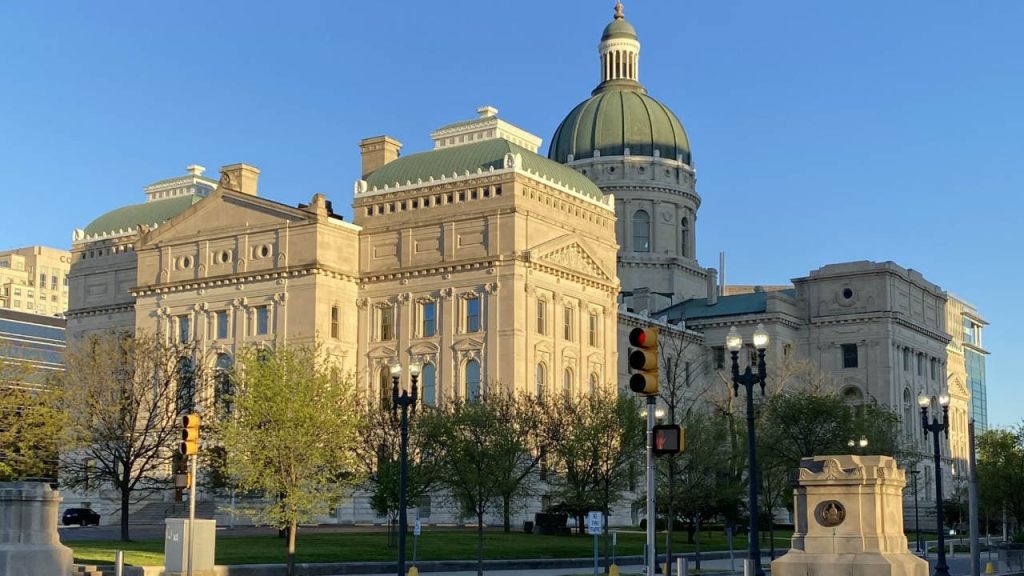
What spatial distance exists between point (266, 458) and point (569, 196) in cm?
4748

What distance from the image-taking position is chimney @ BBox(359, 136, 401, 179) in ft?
349

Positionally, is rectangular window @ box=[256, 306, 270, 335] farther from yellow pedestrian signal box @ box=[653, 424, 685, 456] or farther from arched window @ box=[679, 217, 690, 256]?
yellow pedestrian signal box @ box=[653, 424, 685, 456]

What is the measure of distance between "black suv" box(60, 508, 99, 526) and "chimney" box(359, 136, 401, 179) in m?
32.3

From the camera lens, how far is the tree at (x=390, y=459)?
6347 cm

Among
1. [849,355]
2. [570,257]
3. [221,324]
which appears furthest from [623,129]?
[221,324]

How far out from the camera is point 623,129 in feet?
464

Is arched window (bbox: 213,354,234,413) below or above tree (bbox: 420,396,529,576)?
above

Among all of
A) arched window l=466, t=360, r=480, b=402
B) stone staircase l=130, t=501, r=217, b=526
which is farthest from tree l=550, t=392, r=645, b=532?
stone staircase l=130, t=501, r=217, b=526

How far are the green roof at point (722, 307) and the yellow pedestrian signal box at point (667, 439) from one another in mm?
101496

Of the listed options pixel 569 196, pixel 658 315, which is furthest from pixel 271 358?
pixel 658 315

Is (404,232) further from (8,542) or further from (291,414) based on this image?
(8,542)

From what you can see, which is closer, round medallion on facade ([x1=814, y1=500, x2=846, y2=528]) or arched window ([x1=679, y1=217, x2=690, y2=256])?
round medallion on facade ([x1=814, y1=500, x2=846, y2=528])

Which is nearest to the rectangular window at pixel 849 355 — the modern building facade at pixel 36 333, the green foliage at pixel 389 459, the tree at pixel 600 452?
the tree at pixel 600 452

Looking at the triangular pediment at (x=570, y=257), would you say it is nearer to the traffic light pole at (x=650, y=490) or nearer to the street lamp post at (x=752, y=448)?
the street lamp post at (x=752, y=448)
